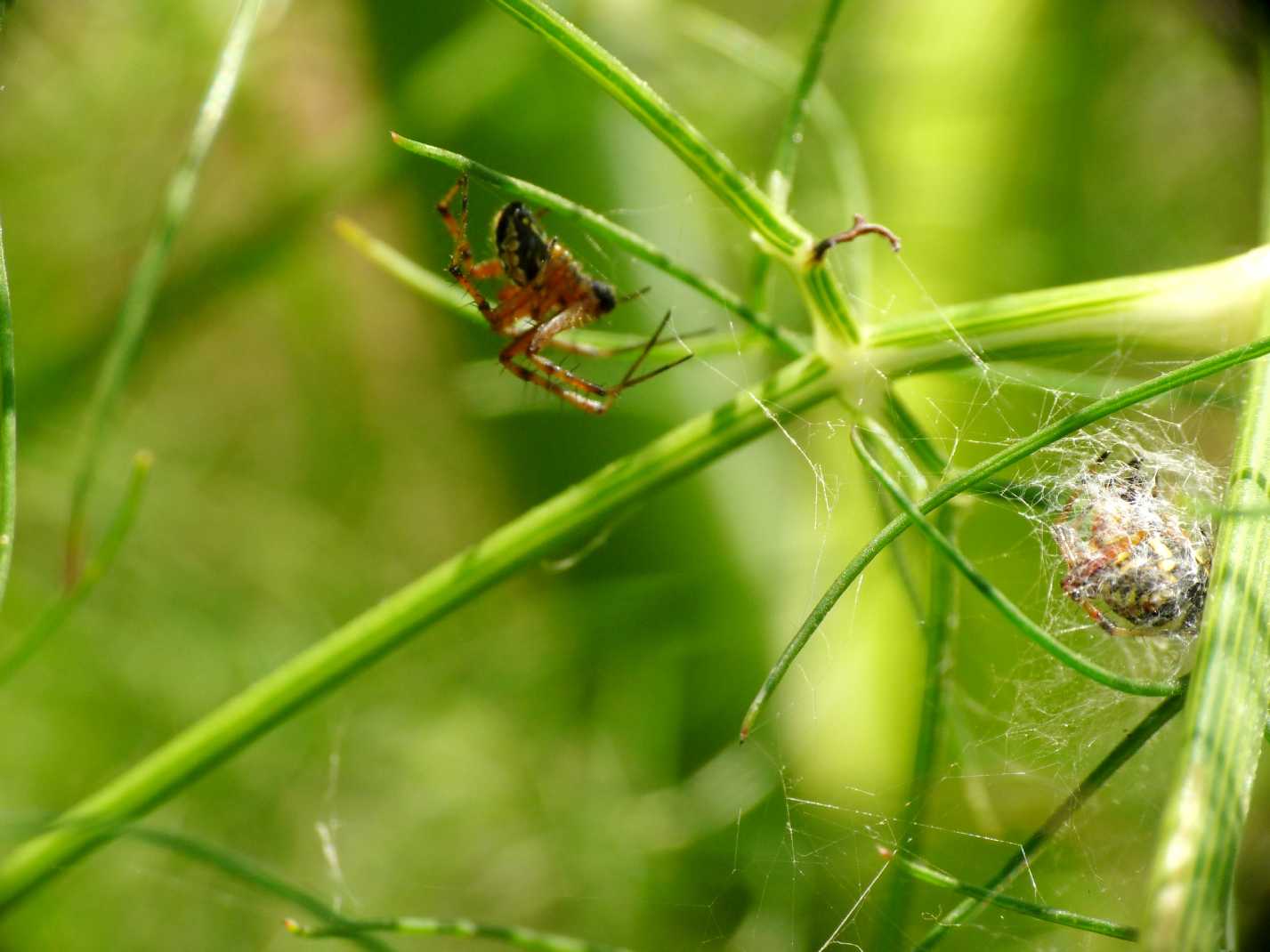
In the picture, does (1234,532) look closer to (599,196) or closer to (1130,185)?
(599,196)

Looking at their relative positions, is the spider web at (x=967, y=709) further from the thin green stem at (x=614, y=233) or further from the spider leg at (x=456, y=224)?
the spider leg at (x=456, y=224)

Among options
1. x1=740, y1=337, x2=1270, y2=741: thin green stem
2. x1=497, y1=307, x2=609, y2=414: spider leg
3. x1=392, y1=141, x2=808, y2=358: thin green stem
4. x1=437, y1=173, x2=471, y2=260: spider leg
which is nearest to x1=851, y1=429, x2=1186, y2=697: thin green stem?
x1=740, y1=337, x2=1270, y2=741: thin green stem

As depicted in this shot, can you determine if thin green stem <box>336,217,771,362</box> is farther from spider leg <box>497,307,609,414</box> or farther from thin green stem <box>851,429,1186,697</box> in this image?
thin green stem <box>851,429,1186,697</box>

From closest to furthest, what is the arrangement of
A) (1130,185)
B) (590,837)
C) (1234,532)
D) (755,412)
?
(1234,532) → (755,412) → (590,837) → (1130,185)

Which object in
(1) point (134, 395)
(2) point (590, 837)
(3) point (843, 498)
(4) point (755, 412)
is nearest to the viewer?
(4) point (755, 412)

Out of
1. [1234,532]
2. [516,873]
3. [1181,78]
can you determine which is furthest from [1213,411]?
[516,873]

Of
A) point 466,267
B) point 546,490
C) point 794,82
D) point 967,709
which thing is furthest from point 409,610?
point 794,82
